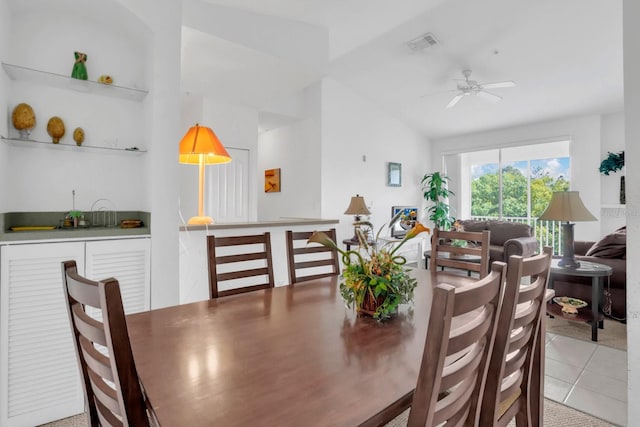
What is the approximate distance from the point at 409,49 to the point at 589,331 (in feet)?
12.0

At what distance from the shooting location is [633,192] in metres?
1.59

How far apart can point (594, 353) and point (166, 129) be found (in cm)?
372

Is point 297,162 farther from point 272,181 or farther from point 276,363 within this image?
point 276,363

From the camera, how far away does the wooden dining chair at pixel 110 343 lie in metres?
0.77

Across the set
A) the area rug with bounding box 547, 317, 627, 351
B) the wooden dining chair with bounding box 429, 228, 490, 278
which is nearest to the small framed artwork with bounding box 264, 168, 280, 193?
the wooden dining chair with bounding box 429, 228, 490, 278

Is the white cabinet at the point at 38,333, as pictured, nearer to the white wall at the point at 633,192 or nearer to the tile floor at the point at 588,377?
the white wall at the point at 633,192

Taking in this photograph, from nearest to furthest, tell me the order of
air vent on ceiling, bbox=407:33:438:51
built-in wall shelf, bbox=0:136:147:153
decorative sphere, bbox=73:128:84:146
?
1. built-in wall shelf, bbox=0:136:147:153
2. decorative sphere, bbox=73:128:84:146
3. air vent on ceiling, bbox=407:33:438:51

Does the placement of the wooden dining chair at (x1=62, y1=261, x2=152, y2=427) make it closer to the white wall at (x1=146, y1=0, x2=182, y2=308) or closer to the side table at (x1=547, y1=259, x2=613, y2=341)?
the white wall at (x1=146, y1=0, x2=182, y2=308)

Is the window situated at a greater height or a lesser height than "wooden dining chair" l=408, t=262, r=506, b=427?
greater

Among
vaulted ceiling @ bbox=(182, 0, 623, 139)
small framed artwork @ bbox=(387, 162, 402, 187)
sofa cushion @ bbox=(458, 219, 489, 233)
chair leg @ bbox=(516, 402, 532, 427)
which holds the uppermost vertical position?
vaulted ceiling @ bbox=(182, 0, 623, 139)

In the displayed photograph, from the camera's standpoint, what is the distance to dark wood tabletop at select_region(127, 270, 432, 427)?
0.76 meters

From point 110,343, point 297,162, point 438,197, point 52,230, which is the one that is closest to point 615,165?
point 438,197

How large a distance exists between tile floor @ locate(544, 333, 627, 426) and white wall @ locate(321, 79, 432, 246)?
3127mm

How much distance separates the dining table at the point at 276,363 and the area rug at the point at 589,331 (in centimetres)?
248
